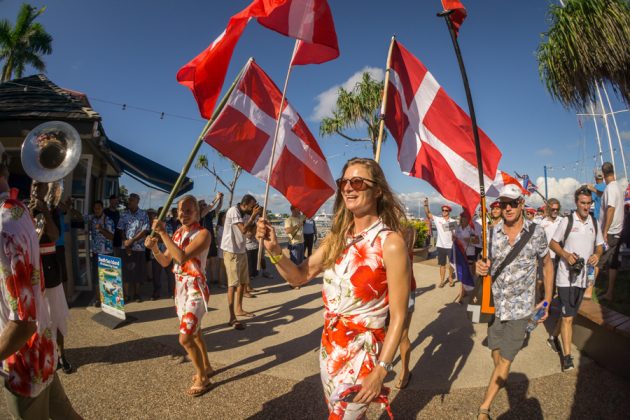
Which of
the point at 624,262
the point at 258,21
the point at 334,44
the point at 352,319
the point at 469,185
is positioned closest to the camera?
the point at 352,319

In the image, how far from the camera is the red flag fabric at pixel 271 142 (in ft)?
9.40

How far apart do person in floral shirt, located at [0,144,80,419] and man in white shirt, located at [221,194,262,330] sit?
377 cm

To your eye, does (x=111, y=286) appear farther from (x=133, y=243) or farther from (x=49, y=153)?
(x=49, y=153)

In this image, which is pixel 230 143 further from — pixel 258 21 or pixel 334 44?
pixel 334 44

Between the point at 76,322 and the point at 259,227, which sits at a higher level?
the point at 259,227

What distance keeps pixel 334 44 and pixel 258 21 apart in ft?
2.01

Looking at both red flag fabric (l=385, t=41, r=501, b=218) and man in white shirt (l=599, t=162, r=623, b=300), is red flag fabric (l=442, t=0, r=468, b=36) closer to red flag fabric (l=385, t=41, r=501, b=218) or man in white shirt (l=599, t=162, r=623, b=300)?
red flag fabric (l=385, t=41, r=501, b=218)

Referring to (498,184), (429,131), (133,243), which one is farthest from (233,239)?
(498,184)

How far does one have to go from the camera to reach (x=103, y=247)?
705 cm

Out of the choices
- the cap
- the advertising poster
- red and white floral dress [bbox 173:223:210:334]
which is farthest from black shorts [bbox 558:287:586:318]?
the advertising poster

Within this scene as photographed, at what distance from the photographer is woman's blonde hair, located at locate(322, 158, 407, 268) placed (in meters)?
2.01

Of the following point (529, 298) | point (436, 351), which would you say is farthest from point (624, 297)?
point (529, 298)

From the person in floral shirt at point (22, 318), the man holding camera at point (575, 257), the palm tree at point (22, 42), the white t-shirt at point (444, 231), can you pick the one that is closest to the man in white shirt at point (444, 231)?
the white t-shirt at point (444, 231)

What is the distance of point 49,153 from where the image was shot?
3537mm
